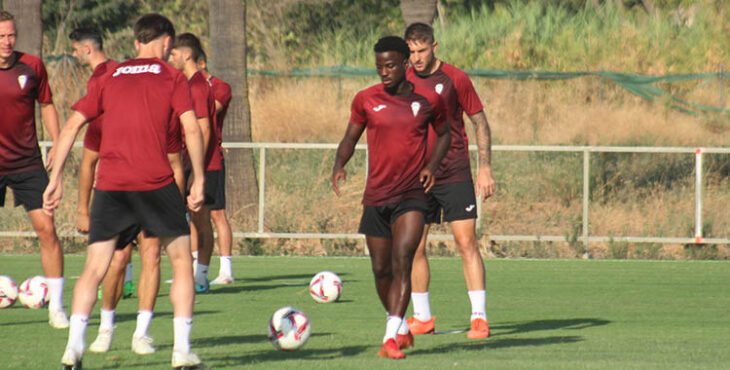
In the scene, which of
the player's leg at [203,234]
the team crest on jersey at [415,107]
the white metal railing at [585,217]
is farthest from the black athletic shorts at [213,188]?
the white metal railing at [585,217]

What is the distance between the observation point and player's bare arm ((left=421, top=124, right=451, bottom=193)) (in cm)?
830

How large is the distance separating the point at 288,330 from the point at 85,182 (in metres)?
1.71

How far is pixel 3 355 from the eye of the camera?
8.45m

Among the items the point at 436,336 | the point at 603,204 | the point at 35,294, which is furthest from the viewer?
the point at 603,204

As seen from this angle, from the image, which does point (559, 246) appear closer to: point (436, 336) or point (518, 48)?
point (436, 336)

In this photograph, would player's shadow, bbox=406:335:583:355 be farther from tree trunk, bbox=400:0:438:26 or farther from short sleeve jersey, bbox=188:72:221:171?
tree trunk, bbox=400:0:438:26

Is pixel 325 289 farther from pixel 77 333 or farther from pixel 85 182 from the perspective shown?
pixel 77 333

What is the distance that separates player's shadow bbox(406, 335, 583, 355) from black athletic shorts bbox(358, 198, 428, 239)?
0.88 m

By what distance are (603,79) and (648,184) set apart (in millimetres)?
6164

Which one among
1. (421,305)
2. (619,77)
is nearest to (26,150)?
(421,305)

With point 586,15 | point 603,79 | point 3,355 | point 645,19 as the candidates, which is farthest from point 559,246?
point 645,19

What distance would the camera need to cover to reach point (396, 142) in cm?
834

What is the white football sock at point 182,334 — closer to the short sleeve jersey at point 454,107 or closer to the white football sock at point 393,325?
the white football sock at point 393,325

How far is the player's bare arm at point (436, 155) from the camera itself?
8297 millimetres
